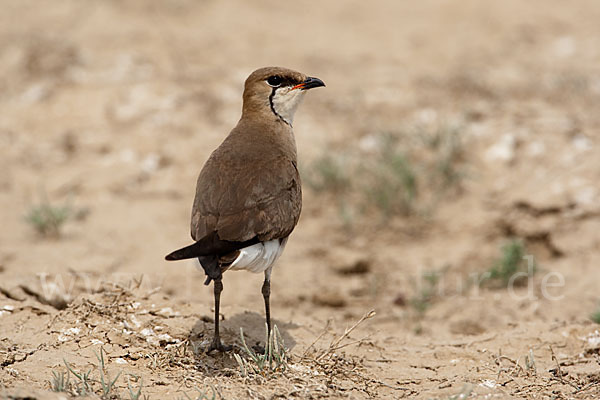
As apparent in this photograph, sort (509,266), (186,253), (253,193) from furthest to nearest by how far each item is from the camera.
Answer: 1. (509,266)
2. (253,193)
3. (186,253)

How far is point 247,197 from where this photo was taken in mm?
3639

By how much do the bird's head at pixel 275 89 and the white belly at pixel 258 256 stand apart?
0.94 m

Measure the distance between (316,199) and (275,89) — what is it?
2536mm

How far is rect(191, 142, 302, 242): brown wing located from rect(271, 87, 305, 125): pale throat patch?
39cm

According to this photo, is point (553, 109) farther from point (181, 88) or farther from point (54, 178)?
point (54, 178)

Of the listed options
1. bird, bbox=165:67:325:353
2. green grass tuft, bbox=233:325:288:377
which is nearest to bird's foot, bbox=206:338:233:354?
bird, bbox=165:67:325:353

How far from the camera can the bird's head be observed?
427 centimetres

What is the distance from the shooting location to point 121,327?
379 centimetres

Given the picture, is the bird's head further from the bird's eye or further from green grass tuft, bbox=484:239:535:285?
green grass tuft, bbox=484:239:535:285

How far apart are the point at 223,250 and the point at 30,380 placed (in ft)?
3.39

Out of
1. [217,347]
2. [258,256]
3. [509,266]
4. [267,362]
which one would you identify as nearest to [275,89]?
[258,256]

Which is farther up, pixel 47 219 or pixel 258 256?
pixel 258 256

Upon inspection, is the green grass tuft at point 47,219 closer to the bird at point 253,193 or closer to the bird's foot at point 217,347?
the bird at point 253,193

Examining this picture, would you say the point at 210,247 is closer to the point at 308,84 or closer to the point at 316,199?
the point at 308,84
